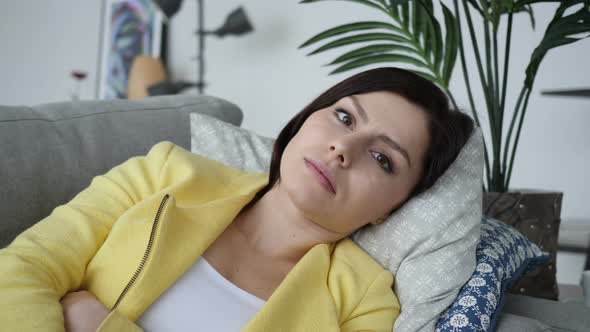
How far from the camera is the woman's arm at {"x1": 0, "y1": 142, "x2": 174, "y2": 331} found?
87 cm

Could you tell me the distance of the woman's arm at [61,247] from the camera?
2.84 feet

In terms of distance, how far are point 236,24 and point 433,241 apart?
2323 millimetres

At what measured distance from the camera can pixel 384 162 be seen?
1.16 m

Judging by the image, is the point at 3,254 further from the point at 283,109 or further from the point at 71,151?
the point at 283,109

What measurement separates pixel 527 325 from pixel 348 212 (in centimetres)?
37

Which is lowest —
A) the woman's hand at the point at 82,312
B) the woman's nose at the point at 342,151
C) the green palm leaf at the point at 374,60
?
the woman's hand at the point at 82,312

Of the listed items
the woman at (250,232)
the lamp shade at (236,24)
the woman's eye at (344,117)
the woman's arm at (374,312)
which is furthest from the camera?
the lamp shade at (236,24)

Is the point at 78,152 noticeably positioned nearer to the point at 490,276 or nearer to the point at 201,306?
the point at 201,306

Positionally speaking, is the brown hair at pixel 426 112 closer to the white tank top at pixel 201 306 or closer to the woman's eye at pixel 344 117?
the woman's eye at pixel 344 117

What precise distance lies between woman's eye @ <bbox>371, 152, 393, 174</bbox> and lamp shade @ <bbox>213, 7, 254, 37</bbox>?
2192 millimetres

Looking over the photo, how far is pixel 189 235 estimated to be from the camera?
1.07 m

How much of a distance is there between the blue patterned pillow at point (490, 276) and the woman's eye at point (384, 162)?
9.6 inches

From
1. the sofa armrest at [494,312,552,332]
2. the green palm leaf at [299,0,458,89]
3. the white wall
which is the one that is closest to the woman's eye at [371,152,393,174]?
the sofa armrest at [494,312,552,332]

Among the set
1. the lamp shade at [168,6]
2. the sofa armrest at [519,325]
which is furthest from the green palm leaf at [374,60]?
the lamp shade at [168,6]
